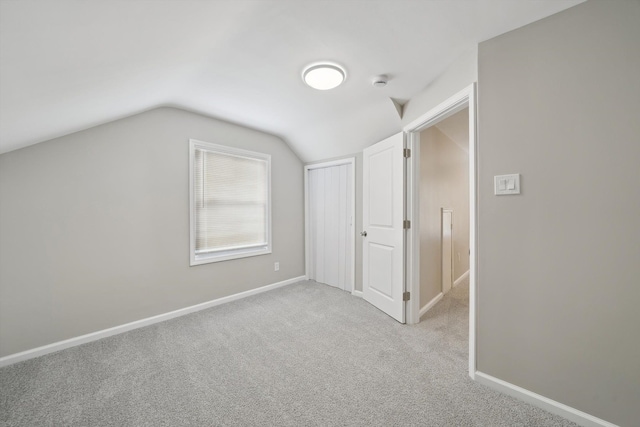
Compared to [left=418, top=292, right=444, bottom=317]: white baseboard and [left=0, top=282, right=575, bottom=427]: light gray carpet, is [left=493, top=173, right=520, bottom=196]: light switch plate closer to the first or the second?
[left=0, top=282, right=575, bottom=427]: light gray carpet

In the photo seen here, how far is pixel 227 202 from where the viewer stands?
A: 338 centimetres

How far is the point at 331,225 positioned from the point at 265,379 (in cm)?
246

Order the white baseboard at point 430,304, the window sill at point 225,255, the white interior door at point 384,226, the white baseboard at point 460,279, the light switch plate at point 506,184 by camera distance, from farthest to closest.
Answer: the white baseboard at point 460,279 < the window sill at point 225,255 < the white baseboard at point 430,304 < the white interior door at point 384,226 < the light switch plate at point 506,184

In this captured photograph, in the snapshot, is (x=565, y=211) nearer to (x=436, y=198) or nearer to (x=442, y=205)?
(x=436, y=198)

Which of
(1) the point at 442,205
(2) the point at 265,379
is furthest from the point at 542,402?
(1) the point at 442,205

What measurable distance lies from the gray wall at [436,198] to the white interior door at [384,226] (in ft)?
1.07

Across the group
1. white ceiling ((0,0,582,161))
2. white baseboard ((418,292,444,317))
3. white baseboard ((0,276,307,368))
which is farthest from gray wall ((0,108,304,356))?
white baseboard ((418,292,444,317))

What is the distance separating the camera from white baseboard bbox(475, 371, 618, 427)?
1354mm

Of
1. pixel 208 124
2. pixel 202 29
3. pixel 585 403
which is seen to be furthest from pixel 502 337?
pixel 208 124

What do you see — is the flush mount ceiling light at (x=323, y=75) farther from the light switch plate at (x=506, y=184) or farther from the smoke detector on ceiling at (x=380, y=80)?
the light switch plate at (x=506, y=184)

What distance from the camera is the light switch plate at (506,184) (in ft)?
5.20

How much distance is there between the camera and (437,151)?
10.6 ft

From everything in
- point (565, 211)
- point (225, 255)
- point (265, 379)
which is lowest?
point (265, 379)

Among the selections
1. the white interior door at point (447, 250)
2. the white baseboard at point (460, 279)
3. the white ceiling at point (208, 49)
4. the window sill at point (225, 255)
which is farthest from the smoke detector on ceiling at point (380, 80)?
the white baseboard at point (460, 279)
